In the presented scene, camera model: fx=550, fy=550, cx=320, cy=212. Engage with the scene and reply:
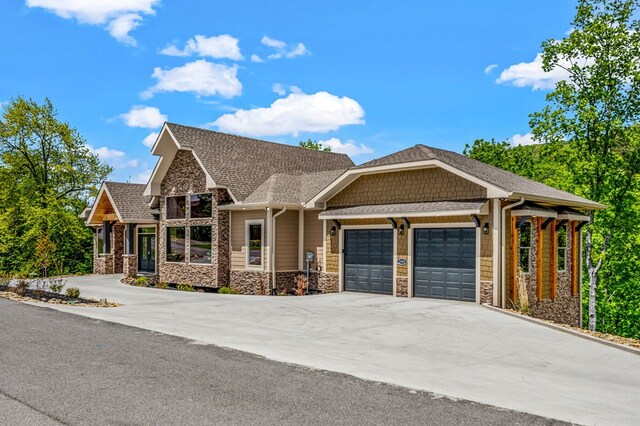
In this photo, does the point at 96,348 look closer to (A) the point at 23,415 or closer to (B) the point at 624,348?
(A) the point at 23,415

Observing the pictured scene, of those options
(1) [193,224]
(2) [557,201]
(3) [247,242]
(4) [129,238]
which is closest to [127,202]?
(4) [129,238]

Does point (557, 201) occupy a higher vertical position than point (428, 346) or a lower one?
higher

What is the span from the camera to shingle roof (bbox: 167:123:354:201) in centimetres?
2344

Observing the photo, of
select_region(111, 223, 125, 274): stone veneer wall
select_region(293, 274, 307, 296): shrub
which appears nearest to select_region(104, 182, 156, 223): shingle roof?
select_region(111, 223, 125, 274): stone veneer wall

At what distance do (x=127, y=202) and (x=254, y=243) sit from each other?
39.3 feet

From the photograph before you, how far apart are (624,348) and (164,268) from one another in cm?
1978

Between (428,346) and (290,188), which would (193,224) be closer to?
(290,188)

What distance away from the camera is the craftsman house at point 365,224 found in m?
16.8

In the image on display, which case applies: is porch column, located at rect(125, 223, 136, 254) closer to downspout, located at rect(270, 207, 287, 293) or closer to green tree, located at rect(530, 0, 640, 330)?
downspout, located at rect(270, 207, 287, 293)

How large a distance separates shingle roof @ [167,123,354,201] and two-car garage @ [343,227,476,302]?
17.1ft

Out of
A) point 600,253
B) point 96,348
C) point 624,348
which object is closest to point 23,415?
point 96,348

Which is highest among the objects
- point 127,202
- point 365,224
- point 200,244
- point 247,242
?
point 127,202

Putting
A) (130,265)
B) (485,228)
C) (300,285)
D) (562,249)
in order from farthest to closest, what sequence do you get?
(130,265), (300,285), (562,249), (485,228)

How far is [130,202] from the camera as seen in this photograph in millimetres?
31078
